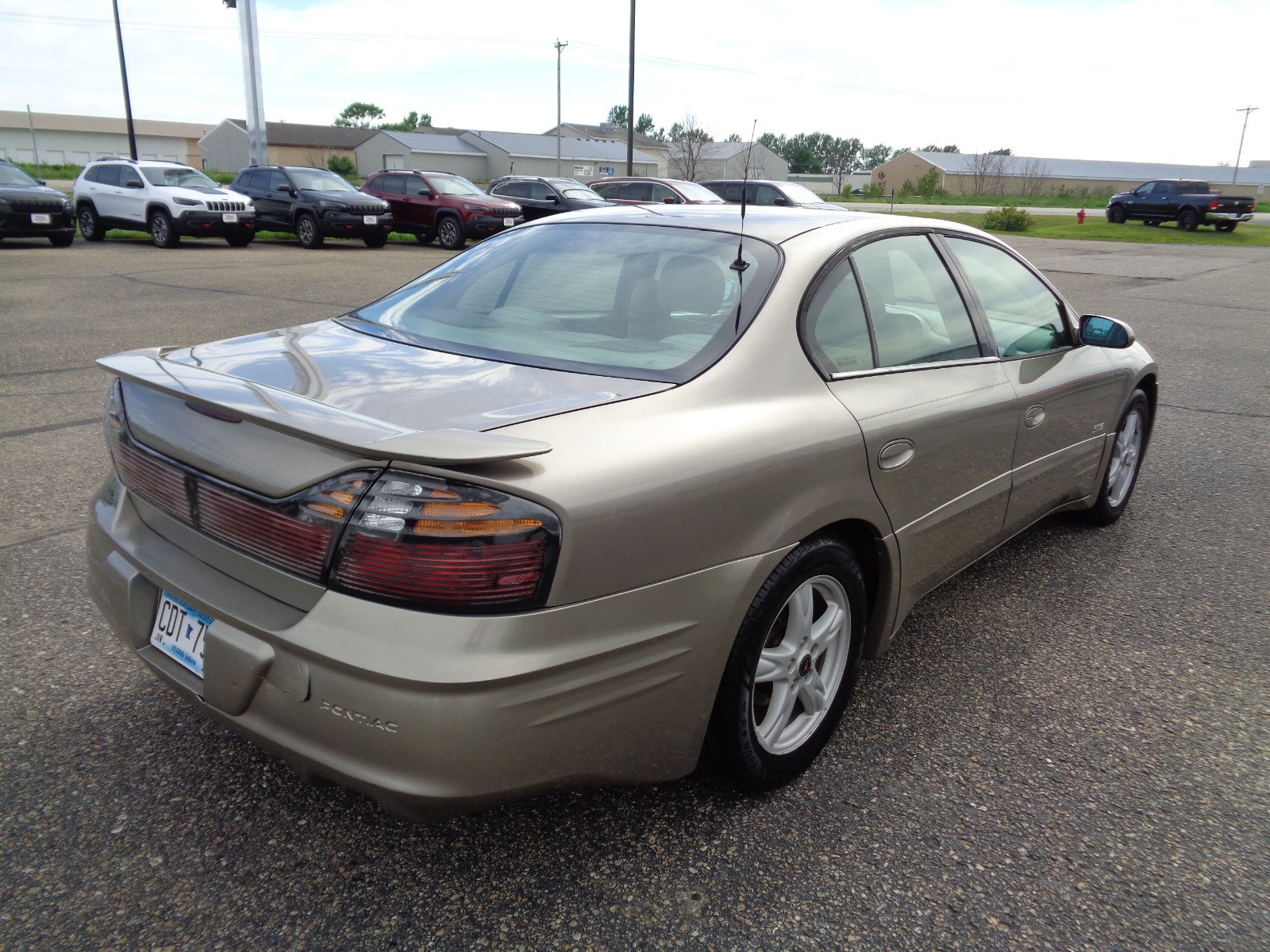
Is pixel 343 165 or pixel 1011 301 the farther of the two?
pixel 343 165

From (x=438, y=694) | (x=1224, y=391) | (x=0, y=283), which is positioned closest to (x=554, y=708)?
(x=438, y=694)

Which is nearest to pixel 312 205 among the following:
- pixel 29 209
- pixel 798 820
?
pixel 29 209

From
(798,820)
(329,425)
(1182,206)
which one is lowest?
(798,820)

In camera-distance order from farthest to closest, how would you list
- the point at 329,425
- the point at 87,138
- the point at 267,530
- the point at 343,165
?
the point at 87,138 → the point at 343,165 → the point at 267,530 → the point at 329,425

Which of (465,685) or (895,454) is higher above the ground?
(895,454)

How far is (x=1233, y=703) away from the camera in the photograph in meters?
3.03

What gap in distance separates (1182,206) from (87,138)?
88710 millimetres

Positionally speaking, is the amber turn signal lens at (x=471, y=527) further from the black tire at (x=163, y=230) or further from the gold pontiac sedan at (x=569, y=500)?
the black tire at (x=163, y=230)

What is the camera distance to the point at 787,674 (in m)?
2.47

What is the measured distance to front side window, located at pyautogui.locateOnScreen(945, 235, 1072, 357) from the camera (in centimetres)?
342

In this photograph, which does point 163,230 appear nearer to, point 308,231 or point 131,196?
point 131,196

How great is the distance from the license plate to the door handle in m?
1.75

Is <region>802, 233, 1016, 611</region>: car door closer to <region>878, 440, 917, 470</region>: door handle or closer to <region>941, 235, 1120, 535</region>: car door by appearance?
<region>878, 440, 917, 470</region>: door handle

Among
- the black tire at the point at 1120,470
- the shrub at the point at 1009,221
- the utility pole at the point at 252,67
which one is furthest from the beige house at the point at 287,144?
the black tire at the point at 1120,470
